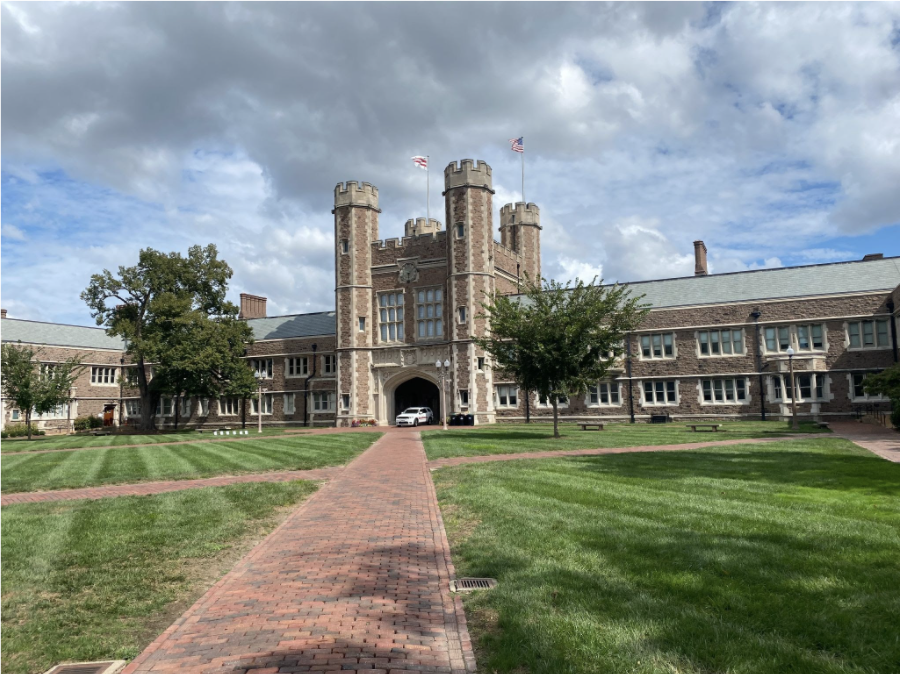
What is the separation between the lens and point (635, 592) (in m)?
5.64

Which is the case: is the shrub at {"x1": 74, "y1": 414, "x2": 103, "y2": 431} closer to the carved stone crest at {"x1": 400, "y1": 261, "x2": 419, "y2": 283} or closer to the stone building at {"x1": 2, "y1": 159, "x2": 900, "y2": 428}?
the stone building at {"x1": 2, "y1": 159, "x2": 900, "y2": 428}

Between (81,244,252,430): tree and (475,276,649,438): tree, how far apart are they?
81.1 ft

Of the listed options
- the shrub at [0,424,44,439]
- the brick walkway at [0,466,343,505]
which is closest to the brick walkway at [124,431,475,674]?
the brick walkway at [0,466,343,505]

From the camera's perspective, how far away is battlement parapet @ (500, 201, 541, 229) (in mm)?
52188

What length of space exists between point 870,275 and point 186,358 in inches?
1592

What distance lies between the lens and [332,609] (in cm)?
569

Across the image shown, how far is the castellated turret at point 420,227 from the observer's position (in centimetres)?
4925

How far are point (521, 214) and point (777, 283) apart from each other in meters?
21.0

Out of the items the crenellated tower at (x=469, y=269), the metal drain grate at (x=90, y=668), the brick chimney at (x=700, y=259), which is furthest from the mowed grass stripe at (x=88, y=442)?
the brick chimney at (x=700, y=259)

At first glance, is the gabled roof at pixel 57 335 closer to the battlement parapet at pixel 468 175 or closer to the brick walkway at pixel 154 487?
the battlement parapet at pixel 468 175

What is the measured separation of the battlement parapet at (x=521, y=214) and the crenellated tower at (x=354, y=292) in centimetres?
1202

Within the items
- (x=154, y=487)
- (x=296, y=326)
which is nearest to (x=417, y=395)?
(x=296, y=326)

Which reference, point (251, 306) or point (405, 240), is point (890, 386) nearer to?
point (405, 240)

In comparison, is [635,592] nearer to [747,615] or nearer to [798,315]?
[747,615]
